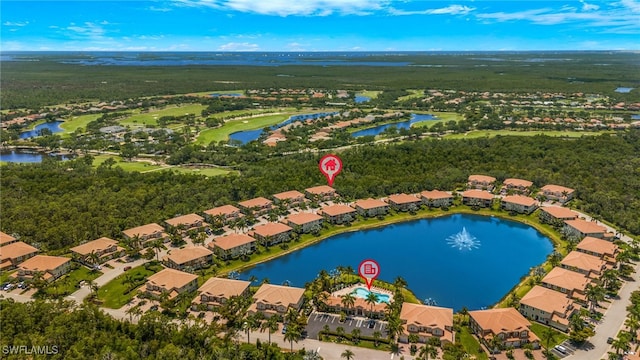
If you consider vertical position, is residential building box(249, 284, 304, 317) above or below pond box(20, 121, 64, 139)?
below

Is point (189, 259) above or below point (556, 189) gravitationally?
below

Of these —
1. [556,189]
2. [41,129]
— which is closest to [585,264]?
[556,189]

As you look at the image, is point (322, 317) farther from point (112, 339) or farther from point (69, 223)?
point (69, 223)

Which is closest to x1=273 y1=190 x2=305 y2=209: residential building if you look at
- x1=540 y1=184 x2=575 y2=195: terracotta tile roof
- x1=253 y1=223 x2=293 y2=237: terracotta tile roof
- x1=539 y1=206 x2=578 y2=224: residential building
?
x1=253 y1=223 x2=293 y2=237: terracotta tile roof

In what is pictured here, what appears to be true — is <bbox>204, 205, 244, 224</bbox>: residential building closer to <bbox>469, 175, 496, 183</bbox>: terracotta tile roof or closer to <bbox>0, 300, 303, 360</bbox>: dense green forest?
<bbox>0, 300, 303, 360</bbox>: dense green forest

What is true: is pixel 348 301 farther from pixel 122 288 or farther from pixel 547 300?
pixel 122 288

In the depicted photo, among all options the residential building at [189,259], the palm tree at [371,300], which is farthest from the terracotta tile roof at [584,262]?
the residential building at [189,259]
